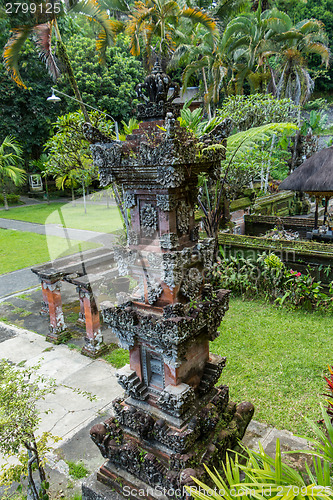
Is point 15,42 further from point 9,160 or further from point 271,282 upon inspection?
point 9,160

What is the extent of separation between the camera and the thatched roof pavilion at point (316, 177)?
10.9 metres

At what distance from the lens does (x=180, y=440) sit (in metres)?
3.60

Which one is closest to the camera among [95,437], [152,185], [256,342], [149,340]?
[152,185]

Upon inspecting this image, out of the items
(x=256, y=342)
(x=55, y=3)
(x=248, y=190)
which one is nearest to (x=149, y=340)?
(x=256, y=342)

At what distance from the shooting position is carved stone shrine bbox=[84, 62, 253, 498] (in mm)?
3525

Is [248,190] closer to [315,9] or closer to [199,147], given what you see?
[199,147]

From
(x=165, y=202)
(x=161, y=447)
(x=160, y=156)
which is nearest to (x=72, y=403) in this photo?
(x=161, y=447)

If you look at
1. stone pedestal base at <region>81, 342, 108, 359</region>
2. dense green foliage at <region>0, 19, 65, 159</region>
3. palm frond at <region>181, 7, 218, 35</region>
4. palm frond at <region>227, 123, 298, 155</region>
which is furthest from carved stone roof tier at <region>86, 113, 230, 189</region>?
dense green foliage at <region>0, 19, 65, 159</region>

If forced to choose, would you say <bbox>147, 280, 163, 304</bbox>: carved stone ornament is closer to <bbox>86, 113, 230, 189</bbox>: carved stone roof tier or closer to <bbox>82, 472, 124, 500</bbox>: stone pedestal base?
<bbox>86, 113, 230, 189</bbox>: carved stone roof tier

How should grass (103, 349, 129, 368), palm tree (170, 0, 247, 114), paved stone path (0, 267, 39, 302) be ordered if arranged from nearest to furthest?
grass (103, 349, 129, 368) → paved stone path (0, 267, 39, 302) → palm tree (170, 0, 247, 114)

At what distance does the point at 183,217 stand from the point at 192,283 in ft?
2.44

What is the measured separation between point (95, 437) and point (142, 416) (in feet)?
2.36

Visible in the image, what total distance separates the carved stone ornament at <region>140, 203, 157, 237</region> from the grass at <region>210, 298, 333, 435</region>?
144 inches

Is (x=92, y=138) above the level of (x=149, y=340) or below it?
above
